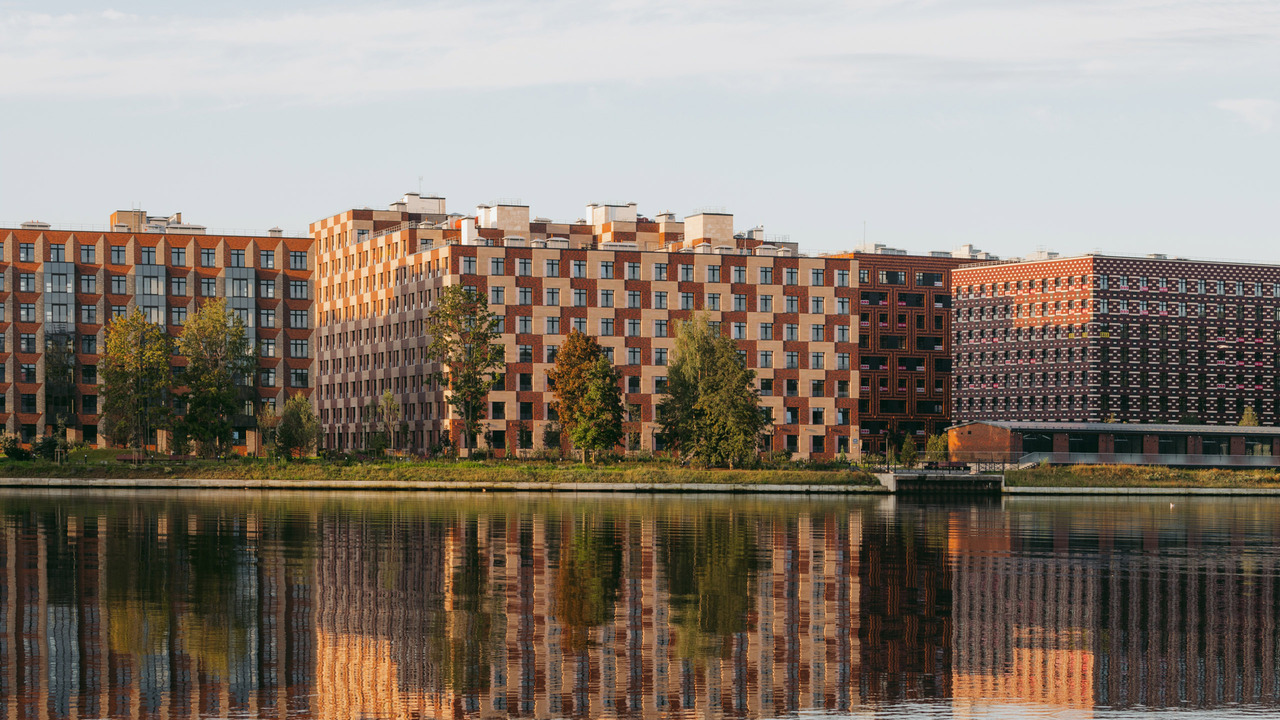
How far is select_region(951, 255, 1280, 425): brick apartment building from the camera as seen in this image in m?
183

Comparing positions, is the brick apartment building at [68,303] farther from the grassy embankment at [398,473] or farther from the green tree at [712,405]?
the green tree at [712,405]

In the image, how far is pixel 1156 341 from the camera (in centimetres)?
18462

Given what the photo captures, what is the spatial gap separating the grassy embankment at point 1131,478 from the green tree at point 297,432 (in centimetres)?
6273

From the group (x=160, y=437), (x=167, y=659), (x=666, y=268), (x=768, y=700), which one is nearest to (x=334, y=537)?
(x=167, y=659)

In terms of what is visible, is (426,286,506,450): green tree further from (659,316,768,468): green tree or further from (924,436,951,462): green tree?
(924,436,951,462): green tree

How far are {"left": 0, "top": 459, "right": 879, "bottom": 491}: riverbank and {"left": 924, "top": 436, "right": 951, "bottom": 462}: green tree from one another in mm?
36224

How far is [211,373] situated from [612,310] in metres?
48.6

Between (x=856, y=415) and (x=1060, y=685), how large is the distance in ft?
504

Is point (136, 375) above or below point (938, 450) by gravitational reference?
above

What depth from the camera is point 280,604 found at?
38000mm

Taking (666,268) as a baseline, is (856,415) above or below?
below

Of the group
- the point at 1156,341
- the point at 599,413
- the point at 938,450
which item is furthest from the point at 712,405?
the point at 1156,341

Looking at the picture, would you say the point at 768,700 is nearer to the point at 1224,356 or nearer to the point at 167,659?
the point at 167,659

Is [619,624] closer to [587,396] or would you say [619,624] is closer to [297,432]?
[587,396]
